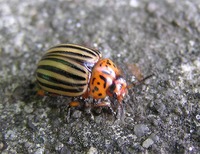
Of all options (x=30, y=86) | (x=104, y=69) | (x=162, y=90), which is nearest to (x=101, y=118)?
(x=104, y=69)

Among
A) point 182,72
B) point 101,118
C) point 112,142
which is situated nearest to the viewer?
point 112,142

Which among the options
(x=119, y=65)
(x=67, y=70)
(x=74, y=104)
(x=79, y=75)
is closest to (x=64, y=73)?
(x=67, y=70)

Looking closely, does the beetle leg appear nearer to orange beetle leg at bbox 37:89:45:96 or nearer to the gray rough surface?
the gray rough surface

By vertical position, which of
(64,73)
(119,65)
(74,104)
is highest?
(119,65)

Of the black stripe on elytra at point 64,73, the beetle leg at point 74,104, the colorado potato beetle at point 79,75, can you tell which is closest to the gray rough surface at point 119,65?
the beetle leg at point 74,104

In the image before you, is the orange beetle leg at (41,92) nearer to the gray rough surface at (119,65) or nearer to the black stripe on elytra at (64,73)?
the gray rough surface at (119,65)

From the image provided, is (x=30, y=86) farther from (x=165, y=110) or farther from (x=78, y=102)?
(x=165, y=110)

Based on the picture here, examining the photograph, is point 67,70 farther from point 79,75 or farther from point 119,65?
point 119,65
